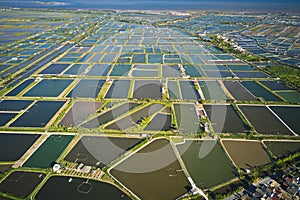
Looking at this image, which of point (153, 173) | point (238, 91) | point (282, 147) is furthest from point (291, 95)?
point (153, 173)

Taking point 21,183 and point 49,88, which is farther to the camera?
point 49,88

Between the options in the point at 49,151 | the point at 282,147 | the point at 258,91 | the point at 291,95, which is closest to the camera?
the point at 49,151

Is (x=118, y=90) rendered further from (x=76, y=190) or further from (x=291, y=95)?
(x=291, y=95)

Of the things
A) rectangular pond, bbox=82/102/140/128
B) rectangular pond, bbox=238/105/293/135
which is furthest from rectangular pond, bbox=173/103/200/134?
rectangular pond, bbox=238/105/293/135

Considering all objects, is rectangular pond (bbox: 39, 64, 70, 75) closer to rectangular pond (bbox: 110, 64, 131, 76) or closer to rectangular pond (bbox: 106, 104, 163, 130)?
rectangular pond (bbox: 110, 64, 131, 76)

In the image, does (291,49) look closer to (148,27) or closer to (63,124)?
(148,27)

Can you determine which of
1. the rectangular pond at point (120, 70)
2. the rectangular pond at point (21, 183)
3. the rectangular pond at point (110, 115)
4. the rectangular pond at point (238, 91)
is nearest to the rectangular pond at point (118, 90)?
the rectangular pond at point (110, 115)

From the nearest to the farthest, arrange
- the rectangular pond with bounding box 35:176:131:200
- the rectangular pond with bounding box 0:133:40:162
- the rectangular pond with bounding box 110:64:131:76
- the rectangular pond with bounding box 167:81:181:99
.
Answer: the rectangular pond with bounding box 35:176:131:200 → the rectangular pond with bounding box 0:133:40:162 → the rectangular pond with bounding box 167:81:181:99 → the rectangular pond with bounding box 110:64:131:76

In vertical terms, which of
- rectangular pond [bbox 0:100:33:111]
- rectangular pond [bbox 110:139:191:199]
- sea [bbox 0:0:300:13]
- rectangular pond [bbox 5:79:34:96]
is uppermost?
sea [bbox 0:0:300:13]

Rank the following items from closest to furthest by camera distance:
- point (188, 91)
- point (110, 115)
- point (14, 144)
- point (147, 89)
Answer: point (14, 144) → point (110, 115) → point (188, 91) → point (147, 89)

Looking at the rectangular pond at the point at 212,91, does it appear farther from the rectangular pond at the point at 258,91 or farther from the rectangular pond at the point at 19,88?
the rectangular pond at the point at 19,88

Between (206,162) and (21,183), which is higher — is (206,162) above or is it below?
above
